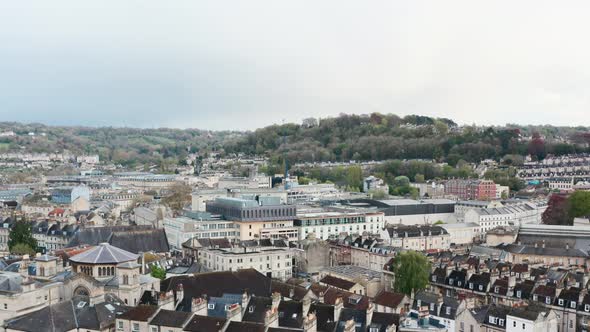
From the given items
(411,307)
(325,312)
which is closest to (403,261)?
(411,307)

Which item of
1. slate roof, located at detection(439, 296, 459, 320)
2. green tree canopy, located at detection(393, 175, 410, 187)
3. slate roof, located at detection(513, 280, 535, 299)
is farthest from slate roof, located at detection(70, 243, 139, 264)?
green tree canopy, located at detection(393, 175, 410, 187)

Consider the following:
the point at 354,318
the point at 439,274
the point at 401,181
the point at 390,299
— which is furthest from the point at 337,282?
the point at 401,181

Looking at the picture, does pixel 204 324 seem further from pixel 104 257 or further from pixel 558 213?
pixel 558 213

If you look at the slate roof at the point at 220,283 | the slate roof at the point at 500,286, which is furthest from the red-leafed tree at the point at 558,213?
the slate roof at the point at 220,283

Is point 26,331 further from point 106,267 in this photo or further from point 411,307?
point 411,307

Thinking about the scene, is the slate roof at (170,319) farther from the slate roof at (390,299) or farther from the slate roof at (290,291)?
the slate roof at (390,299)
